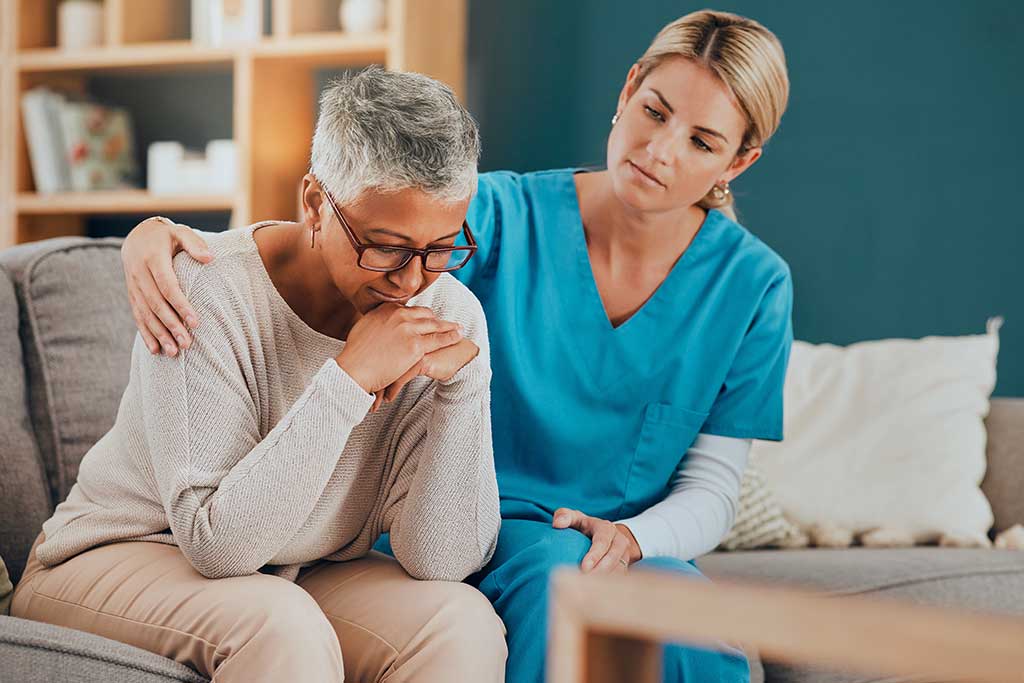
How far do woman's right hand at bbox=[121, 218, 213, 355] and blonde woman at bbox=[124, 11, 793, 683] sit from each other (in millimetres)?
417

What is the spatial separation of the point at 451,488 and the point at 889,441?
1083mm

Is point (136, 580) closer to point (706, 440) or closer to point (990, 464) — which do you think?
point (706, 440)

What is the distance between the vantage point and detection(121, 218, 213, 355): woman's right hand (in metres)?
1.10

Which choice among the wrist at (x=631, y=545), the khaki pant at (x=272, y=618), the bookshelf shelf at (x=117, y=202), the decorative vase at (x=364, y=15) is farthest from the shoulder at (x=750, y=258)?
the bookshelf shelf at (x=117, y=202)

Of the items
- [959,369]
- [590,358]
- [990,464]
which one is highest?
[590,358]

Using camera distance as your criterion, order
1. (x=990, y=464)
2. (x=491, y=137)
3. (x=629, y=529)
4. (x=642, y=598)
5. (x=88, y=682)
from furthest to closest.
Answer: (x=491, y=137)
(x=990, y=464)
(x=629, y=529)
(x=88, y=682)
(x=642, y=598)

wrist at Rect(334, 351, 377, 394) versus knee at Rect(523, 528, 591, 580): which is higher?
wrist at Rect(334, 351, 377, 394)

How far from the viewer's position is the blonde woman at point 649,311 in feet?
4.75

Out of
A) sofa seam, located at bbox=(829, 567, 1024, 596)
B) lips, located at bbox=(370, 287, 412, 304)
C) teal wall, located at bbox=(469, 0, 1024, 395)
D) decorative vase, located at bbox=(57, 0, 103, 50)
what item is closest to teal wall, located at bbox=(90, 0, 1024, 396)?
teal wall, located at bbox=(469, 0, 1024, 395)

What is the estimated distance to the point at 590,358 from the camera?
4.93ft

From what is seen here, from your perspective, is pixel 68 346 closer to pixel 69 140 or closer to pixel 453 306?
pixel 453 306

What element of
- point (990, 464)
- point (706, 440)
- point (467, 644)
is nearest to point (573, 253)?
point (706, 440)

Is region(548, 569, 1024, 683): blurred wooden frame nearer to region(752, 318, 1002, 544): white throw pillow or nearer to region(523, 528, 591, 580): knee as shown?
region(523, 528, 591, 580): knee

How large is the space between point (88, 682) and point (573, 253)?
0.82m
